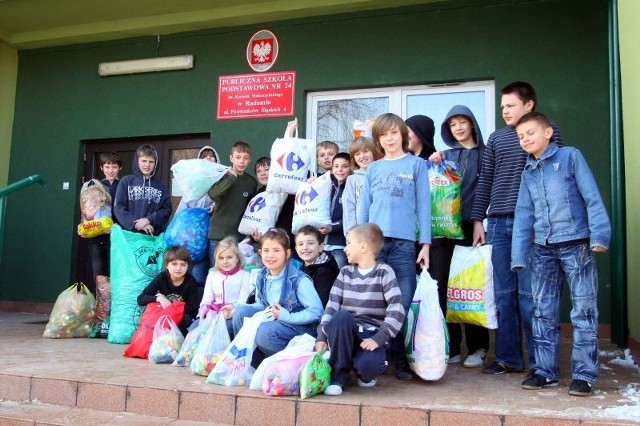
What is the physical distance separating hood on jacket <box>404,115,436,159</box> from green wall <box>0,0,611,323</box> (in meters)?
1.81

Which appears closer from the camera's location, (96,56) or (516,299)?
(516,299)

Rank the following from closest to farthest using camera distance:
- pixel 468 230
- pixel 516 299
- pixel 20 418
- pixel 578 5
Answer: pixel 20 418
pixel 516 299
pixel 468 230
pixel 578 5

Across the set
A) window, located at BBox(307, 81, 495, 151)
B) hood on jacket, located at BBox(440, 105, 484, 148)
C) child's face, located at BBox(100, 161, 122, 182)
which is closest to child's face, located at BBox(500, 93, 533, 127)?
hood on jacket, located at BBox(440, 105, 484, 148)

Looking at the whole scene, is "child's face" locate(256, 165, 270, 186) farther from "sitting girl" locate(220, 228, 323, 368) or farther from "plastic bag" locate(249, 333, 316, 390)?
"plastic bag" locate(249, 333, 316, 390)

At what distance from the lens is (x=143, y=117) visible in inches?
276

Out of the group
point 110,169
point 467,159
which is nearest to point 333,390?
point 467,159

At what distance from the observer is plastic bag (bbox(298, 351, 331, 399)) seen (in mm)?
2941

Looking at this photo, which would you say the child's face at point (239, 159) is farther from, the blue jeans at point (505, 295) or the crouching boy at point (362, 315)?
the blue jeans at point (505, 295)

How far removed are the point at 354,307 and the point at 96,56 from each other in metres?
5.62

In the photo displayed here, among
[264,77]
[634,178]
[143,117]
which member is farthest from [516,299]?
[143,117]

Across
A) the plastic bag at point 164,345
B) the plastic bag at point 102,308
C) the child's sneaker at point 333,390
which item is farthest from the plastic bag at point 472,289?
the plastic bag at point 102,308

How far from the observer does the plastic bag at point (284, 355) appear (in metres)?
3.11

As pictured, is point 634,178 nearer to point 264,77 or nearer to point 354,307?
point 354,307

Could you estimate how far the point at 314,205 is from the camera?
4184 mm
